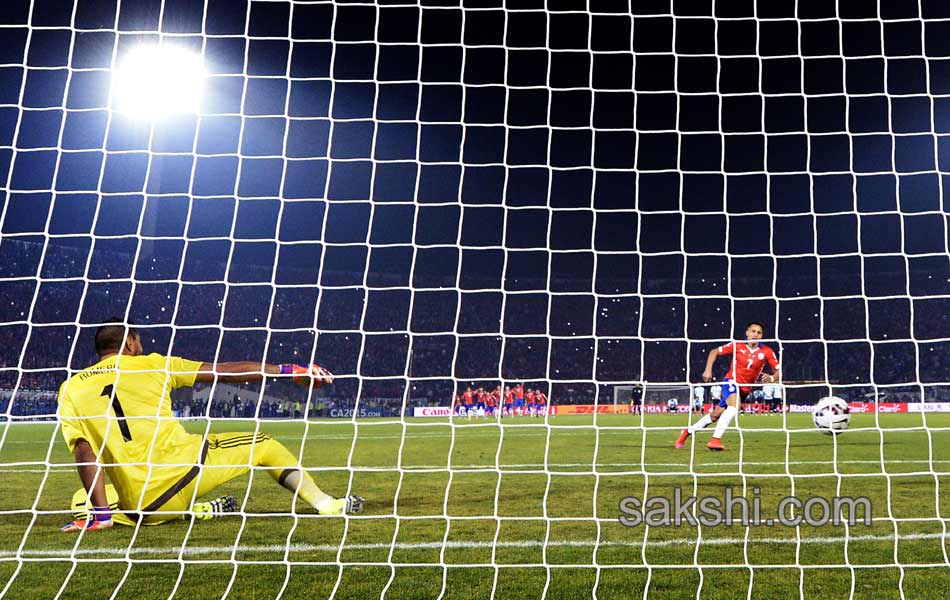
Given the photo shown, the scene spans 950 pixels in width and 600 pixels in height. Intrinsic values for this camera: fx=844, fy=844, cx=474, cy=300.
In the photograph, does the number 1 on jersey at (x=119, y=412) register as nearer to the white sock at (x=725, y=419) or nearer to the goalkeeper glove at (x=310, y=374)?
the goalkeeper glove at (x=310, y=374)

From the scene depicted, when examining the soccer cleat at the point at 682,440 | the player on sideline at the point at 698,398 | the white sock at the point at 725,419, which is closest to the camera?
the white sock at the point at 725,419

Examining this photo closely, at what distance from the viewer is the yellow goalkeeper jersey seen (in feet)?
15.1

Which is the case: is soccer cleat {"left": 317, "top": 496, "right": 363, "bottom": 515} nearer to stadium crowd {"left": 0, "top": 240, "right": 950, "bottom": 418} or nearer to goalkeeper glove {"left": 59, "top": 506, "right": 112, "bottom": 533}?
goalkeeper glove {"left": 59, "top": 506, "right": 112, "bottom": 533}

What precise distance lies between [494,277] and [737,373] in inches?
893

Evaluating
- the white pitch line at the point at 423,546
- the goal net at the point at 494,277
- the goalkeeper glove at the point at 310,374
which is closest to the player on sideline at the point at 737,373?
the goal net at the point at 494,277

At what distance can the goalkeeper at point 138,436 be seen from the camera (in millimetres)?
4621

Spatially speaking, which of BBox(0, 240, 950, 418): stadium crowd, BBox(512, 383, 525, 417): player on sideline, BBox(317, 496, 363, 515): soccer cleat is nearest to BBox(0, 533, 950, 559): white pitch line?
BBox(317, 496, 363, 515): soccer cleat

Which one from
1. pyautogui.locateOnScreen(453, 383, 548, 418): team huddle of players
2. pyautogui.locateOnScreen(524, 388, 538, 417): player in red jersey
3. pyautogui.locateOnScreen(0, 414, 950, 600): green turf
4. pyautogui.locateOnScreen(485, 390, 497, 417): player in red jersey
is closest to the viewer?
pyautogui.locateOnScreen(0, 414, 950, 600): green turf

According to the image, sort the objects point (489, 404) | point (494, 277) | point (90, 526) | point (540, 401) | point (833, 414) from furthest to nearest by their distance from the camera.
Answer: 1. point (494, 277)
2. point (540, 401)
3. point (489, 404)
4. point (833, 414)
5. point (90, 526)

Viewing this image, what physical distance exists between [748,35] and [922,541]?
1479 centimetres

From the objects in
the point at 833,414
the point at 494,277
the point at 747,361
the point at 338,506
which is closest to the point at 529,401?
the point at 494,277

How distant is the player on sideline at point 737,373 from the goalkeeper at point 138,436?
217 inches

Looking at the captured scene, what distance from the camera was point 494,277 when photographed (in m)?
33.0

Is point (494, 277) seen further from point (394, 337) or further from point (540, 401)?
point (540, 401)
